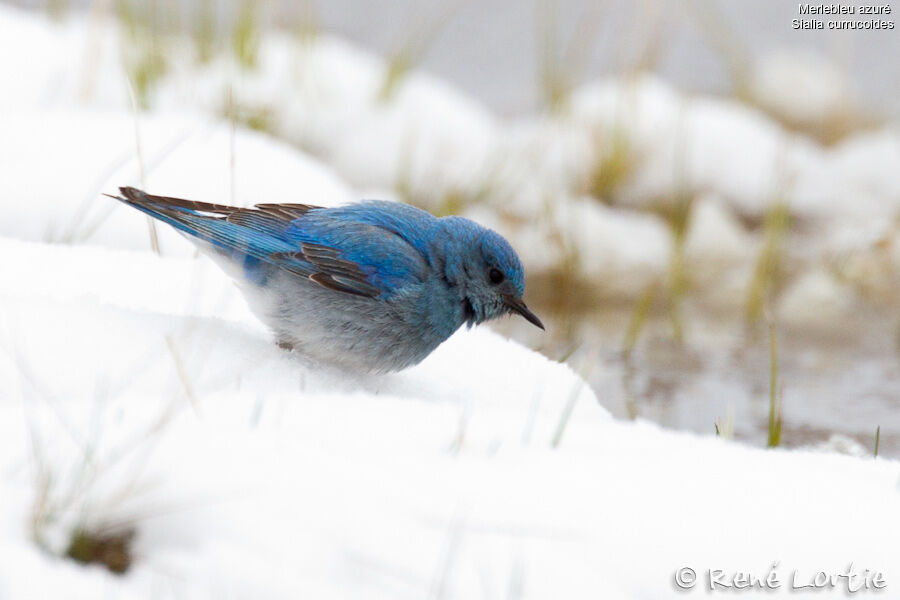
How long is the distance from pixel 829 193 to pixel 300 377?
5.16m

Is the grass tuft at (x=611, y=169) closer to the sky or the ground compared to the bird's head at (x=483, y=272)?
closer to the sky

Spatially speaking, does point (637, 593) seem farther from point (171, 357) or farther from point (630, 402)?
point (630, 402)

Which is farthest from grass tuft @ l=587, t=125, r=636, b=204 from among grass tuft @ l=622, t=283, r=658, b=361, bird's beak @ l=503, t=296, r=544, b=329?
bird's beak @ l=503, t=296, r=544, b=329

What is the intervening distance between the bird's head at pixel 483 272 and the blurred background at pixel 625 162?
3.75 feet

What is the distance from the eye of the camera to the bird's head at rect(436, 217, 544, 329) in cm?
334

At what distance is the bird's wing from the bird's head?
5.2 inches

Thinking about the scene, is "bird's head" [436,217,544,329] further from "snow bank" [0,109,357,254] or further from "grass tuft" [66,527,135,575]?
"grass tuft" [66,527,135,575]

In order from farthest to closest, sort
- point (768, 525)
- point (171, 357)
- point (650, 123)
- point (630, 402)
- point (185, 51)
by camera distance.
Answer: point (650, 123) → point (185, 51) → point (630, 402) → point (171, 357) → point (768, 525)

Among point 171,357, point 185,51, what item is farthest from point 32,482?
point 185,51

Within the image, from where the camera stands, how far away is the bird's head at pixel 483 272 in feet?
11.0

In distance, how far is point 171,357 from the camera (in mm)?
2580

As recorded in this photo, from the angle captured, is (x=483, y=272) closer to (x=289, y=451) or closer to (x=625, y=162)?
(x=289, y=451)

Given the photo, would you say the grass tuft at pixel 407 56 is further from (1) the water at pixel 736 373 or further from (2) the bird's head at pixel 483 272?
(2) the bird's head at pixel 483 272

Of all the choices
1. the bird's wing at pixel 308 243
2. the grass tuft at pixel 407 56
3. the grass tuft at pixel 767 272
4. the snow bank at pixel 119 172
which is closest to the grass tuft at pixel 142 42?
the snow bank at pixel 119 172
